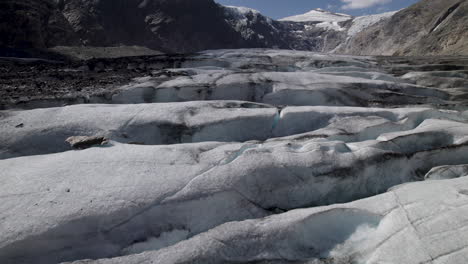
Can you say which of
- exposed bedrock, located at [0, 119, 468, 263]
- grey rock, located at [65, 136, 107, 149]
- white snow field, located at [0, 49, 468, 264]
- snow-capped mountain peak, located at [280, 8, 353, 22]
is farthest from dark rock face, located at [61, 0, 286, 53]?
exposed bedrock, located at [0, 119, 468, 263]

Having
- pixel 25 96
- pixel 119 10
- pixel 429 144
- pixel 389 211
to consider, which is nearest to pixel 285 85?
pixel 429 144

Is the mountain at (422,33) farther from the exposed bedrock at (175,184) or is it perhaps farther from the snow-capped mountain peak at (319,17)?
the snow-capped mountain peak at (319,17)

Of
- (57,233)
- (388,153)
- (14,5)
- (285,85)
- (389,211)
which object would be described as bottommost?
(57,233)

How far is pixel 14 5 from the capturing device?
29984mm

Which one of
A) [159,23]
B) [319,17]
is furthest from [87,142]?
[319,17]

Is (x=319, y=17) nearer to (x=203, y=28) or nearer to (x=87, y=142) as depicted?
(x=203, y=28)

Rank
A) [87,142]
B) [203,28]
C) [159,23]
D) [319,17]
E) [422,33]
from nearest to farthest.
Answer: [87,142]
[422,33]
[159,23]
[203,28]
[319,17]

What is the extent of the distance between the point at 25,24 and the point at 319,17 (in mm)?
111463

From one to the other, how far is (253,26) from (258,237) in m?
82.1

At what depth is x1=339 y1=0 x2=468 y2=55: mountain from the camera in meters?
39.8

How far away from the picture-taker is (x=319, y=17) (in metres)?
121

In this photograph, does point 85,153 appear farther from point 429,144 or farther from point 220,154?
point 429,144

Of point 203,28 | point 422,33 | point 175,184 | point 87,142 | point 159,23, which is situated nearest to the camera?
point 175,184

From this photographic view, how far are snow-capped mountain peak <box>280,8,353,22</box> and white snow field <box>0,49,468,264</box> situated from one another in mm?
113829
